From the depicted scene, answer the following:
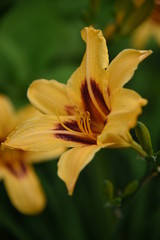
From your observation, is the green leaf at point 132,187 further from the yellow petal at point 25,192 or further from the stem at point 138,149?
the yellow petal at point 25,192

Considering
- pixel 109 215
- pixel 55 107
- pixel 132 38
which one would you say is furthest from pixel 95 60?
pixel 132 38

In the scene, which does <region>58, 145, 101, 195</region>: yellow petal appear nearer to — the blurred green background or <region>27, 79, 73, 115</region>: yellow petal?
<region>27, 79, 73, 115</region>: yellow petal

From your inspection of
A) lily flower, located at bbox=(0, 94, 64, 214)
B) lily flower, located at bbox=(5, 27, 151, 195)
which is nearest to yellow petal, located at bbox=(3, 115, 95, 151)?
lily flower, located at bbox=(5, 27, 151, 195)

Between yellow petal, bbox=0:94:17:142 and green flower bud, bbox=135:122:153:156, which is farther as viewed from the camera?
yellow petal, bbox=0:94:17:142

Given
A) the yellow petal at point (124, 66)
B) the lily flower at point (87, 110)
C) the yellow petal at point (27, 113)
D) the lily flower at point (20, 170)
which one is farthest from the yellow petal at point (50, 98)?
the yellow petal at point (27, 113)

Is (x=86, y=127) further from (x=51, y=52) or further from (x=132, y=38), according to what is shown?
(x=132, y=38)

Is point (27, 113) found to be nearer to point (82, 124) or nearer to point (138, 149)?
point (82, 124)
